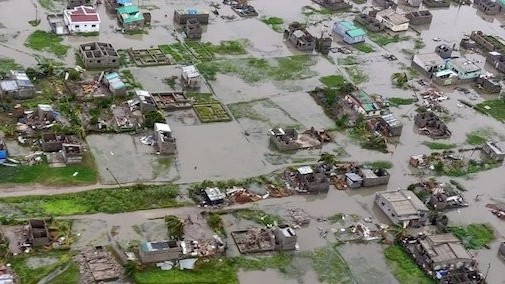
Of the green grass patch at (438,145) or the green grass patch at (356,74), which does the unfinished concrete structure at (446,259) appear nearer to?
the green grass patch at (438,145)

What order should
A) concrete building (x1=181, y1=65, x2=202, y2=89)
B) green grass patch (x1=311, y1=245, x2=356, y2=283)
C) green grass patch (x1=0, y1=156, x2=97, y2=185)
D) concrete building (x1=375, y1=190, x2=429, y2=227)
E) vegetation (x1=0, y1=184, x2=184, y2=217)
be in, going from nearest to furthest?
green grass patch (x1=311, y1=245, x2=356, y2=283) < vegetation (x1=0, y1=184, x2=184, y2=217) < green grass patch (x1=0, y1=156, x2=97, y2=185) < concrete building (x1=375, y1=190, x2=429, y2=227) < concrete building (x1=181, y1=65, x2=202, y2=89)

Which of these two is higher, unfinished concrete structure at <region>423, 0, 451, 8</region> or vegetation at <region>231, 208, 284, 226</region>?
unfinished concrete structure at <region>423, 0, 451, 8</region>

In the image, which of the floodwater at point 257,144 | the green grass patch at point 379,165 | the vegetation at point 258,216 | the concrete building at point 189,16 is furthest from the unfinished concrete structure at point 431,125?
the concrete building at point 189,16

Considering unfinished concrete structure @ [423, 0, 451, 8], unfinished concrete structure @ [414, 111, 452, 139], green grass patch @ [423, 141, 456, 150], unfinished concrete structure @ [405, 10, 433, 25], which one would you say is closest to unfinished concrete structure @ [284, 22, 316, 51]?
unfinished concrete structure @ [414, 111, 452, 139]

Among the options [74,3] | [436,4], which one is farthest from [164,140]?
[436,4]

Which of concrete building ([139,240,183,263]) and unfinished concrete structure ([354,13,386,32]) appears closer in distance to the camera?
concrete building ([139,240,183,263])

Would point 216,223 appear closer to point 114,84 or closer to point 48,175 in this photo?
point 48,175

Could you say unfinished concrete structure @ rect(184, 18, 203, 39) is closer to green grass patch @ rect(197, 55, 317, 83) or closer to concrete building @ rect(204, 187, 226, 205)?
green grass patch @ rect(197, 55, 317, 83)
